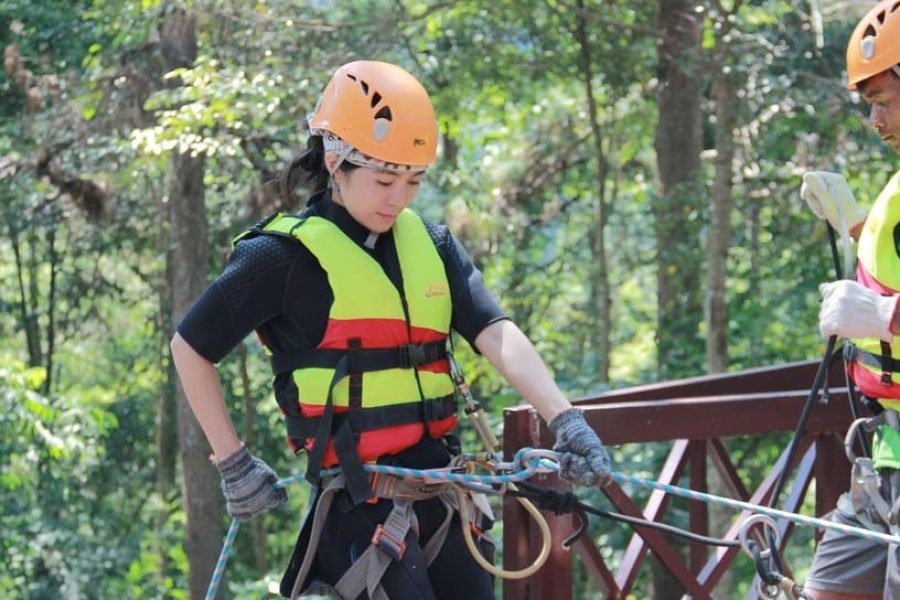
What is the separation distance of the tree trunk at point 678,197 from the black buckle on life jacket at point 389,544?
5907mm

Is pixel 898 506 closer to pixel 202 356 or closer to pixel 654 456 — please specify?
pixel 202 356

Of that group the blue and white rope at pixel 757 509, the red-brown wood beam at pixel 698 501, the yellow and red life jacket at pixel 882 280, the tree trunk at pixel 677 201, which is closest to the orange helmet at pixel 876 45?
the yellow and red life jacket at pixel 882 280

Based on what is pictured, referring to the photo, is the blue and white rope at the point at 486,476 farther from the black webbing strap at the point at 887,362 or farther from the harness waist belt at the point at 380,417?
the black webbing strap at the point at 887,362

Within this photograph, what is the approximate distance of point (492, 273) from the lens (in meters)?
11.4

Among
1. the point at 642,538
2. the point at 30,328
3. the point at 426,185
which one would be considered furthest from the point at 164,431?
the point at 642,538

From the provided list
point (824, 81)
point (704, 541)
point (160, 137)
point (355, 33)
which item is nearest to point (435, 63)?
point (355, 33)

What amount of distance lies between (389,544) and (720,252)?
17.6 ft

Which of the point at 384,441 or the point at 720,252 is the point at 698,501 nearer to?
the point at 384,441

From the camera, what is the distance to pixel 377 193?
2.57 m

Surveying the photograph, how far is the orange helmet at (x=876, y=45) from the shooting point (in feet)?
9.37

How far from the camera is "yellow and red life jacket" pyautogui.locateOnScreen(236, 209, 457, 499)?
255cm

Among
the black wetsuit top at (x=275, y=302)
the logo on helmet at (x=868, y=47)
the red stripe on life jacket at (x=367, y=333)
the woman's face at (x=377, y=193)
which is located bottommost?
the red stripe on life jacket at (x=367, y=333)

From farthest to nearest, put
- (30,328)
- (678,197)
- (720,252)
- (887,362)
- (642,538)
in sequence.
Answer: (30,328)
(678,197)
(720,252)
(642,538)
(887,362)

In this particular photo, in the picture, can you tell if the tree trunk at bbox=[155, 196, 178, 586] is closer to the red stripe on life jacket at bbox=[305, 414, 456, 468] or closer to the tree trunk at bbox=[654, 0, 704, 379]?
the tree trunk at bbox=[654, 0, 704, 379]
